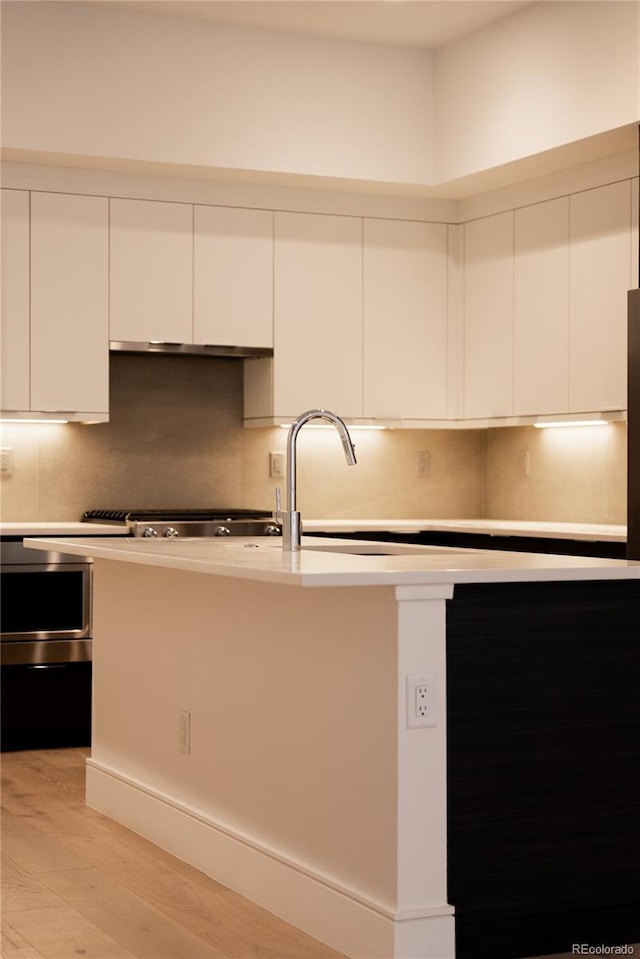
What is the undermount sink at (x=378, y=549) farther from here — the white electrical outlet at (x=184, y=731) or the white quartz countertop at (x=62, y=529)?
the white quartz countertop at (x=62, y=529)

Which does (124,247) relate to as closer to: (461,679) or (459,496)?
(459,496)

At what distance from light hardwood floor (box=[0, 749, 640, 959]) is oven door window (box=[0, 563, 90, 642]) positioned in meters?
1.13

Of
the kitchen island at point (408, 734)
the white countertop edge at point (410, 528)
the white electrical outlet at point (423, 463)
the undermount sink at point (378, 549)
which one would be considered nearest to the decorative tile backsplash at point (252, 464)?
the white electrical outlet at point (423, 463)

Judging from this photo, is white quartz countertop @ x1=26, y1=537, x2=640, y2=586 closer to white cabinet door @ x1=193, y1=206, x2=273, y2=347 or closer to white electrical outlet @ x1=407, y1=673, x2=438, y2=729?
white electrical outlet @ x1=407, y1=673, x2=438, y2=729

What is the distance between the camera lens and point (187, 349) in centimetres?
586

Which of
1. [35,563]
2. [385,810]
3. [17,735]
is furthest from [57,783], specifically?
[385,810]

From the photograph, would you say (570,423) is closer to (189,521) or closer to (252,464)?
(252,464)

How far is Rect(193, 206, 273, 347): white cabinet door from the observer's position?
587 centimetres

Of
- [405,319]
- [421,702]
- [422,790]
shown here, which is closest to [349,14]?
[405,319]

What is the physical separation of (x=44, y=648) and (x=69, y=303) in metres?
1.47

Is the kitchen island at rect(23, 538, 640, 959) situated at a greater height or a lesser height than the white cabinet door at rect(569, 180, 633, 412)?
lesser

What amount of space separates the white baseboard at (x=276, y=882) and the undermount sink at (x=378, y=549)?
2.80ft

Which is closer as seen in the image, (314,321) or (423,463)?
(314,321)

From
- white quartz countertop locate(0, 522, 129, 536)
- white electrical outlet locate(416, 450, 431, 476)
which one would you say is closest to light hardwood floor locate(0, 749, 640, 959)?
white quartz countertop locate(0, 522, 129, 536)
